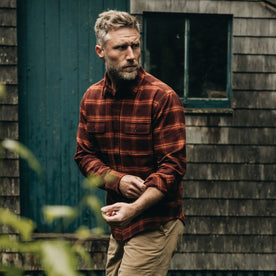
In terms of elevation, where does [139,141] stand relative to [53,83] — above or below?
below

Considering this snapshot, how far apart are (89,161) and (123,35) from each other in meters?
0.74

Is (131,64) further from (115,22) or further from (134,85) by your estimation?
(115,22)

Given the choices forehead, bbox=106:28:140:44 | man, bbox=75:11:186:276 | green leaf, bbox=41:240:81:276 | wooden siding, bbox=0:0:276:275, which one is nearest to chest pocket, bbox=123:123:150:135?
man, bbox=75:11:186:276

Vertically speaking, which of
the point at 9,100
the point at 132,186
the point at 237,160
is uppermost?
the point at 9,100

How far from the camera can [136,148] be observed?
222 centimetres

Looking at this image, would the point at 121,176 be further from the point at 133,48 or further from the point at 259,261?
the point at 259,261

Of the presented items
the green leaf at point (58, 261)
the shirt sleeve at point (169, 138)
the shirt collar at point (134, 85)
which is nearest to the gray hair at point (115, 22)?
the shirt collar at point (134, 85)

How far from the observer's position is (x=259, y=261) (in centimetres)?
423

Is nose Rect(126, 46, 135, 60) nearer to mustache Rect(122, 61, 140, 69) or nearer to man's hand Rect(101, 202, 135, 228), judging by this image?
mustache Rect(122, 61, 140, 69)

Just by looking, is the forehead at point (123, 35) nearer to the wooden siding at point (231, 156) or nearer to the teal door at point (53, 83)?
the wooden siding at point (231, 156)

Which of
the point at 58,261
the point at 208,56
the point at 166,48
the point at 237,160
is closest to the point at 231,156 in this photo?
the point at 237,160

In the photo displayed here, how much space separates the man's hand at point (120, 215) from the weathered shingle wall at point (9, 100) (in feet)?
7.19

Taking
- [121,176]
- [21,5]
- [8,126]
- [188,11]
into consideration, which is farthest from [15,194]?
[188,11]

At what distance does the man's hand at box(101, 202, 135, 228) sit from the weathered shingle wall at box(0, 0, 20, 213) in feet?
7.19
